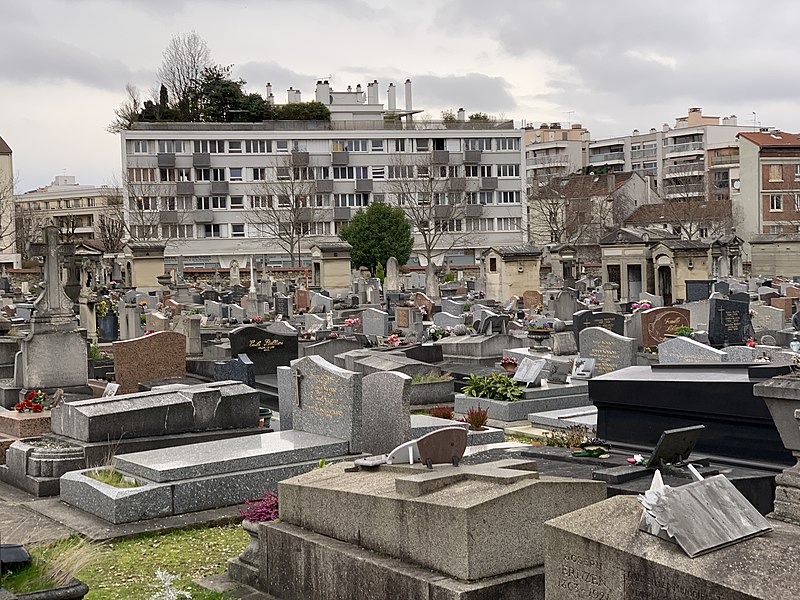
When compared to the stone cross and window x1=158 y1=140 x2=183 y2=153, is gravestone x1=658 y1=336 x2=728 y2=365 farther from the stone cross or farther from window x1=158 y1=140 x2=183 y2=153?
window x1=158 y1=140 x2=183 y2=153

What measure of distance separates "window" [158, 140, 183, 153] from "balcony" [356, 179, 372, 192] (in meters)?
12.1

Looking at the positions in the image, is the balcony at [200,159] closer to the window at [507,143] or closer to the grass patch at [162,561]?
the window at [507,143]

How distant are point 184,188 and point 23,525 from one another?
6072 centimetres

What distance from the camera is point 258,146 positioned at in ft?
229

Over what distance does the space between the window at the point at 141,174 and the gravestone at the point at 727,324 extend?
54.8 meters

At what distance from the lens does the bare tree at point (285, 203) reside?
218 feet

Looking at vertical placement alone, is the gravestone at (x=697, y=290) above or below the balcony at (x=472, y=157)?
below

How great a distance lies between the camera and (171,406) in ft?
36.9

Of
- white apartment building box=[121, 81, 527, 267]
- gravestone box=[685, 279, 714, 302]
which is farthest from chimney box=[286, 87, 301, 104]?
gravestone box=[685, 279, 714, 302]

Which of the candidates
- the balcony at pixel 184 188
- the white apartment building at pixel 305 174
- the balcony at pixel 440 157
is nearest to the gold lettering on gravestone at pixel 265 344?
the white apartment building at pixel 305 174

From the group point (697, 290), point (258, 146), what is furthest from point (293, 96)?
point (697, 290)

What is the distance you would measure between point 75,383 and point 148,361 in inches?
64.8

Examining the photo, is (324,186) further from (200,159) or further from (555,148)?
(555,148)

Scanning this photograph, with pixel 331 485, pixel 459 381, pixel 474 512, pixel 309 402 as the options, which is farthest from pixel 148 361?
pixel 474 512
